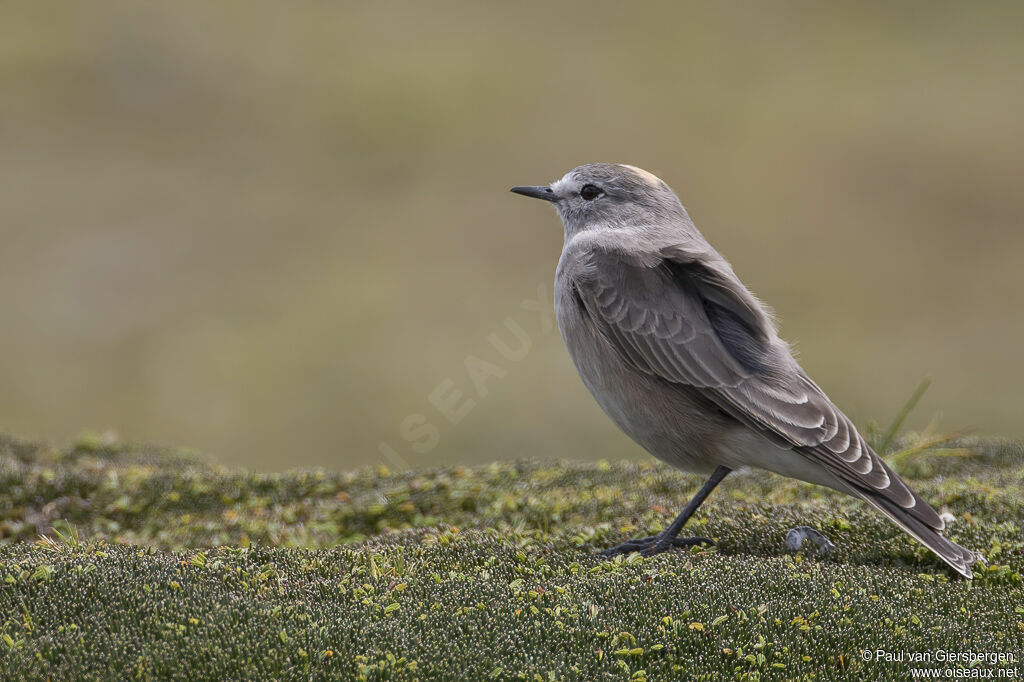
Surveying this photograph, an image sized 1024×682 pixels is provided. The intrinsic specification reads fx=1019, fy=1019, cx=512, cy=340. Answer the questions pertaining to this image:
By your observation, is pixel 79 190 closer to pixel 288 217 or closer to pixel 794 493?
pixel 288 217

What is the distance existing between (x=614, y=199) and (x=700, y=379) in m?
2.31

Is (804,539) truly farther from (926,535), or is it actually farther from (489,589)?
(489,589)

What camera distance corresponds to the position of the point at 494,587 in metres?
6.52

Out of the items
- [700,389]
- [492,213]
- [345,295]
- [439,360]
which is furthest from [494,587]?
[492,213]

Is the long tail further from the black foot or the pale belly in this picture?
the black foot

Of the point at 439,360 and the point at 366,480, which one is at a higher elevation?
the point at 366,480

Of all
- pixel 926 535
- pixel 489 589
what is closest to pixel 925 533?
pixel 926 535

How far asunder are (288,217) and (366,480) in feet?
77.5

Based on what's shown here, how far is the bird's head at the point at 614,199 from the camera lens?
9.01m

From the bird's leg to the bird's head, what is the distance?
Result: 2362 millimetres

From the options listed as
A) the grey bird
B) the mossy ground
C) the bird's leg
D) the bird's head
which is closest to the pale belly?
the grey bird

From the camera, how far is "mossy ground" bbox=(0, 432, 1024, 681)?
549 centimetres

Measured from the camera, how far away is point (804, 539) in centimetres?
791

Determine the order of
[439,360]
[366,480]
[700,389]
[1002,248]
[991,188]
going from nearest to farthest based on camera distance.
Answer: [700,389]
[366,480]
[439,360]
[1002,248]
[991,188]
